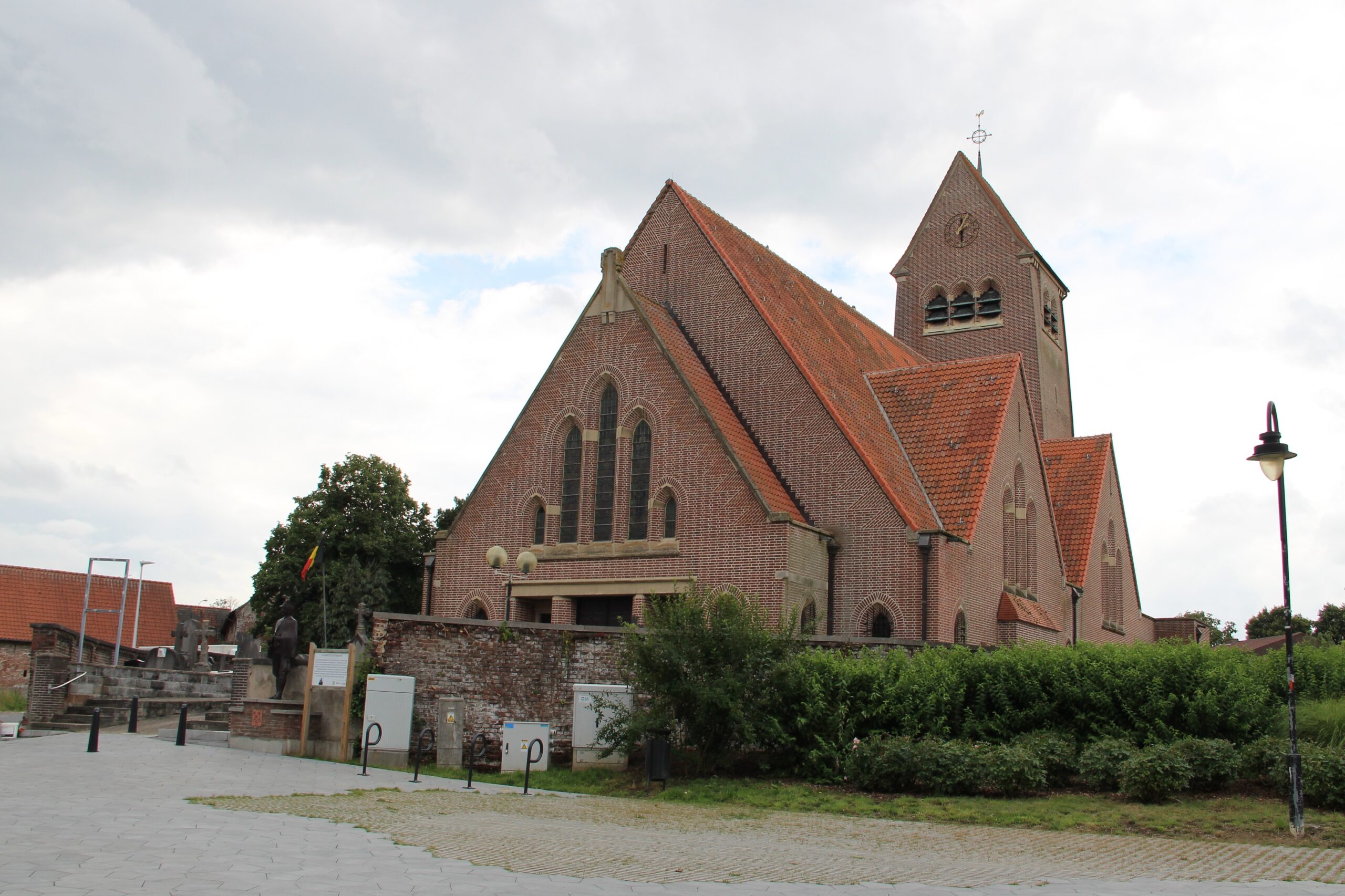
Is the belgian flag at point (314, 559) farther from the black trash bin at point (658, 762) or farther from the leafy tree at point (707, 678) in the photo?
the black trash bin at point (658, 762)

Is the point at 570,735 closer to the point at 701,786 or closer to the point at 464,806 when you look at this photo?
the point at 701,786

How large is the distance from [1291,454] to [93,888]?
14.1 metres

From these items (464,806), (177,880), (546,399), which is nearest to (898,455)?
(546,399)

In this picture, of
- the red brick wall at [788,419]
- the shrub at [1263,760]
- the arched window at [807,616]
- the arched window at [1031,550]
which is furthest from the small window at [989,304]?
the shrub at [1263,760]

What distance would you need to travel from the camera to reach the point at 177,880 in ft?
28.3

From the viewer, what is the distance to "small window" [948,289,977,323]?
1812 inches

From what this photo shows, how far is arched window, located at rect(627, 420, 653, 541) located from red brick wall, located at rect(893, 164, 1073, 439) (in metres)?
21.3

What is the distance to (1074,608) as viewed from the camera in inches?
1350

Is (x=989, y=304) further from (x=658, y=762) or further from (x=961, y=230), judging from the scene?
(x=658, y=762)

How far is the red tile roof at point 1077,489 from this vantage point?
3581cm

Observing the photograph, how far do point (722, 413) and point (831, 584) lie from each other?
4752 millimetres

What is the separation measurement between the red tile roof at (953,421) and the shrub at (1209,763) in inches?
414

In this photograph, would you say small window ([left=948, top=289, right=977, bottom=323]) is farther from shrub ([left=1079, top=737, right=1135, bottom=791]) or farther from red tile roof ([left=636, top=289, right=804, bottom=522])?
shrub ([left=1079, top=737, right=1135, bottom=791])

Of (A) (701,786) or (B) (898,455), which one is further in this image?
(B) (898,455)
